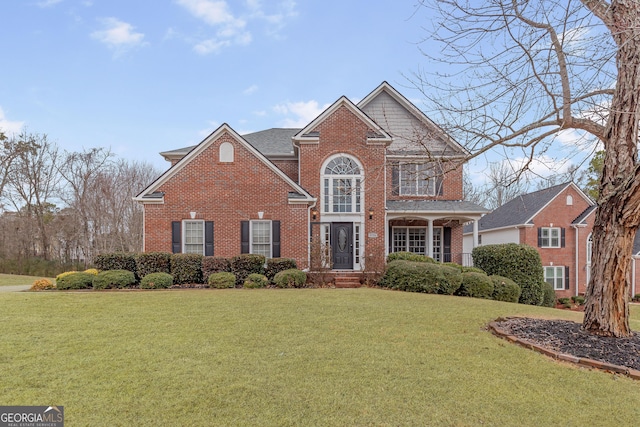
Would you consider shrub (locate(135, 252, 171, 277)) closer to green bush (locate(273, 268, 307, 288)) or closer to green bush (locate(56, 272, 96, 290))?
green bush (locate(56, 272, 96, 290))

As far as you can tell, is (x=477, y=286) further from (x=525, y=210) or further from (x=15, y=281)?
(x=15, y=281)

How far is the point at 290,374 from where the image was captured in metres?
4.36

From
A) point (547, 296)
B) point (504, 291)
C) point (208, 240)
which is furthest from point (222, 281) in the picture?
point (547, 296)

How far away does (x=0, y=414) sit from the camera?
135 inches

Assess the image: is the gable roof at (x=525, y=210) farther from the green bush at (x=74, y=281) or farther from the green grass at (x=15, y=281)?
the green grass at (x=15, y=281)

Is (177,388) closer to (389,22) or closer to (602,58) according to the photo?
(389,22)

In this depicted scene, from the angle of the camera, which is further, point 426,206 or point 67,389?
point 426,206

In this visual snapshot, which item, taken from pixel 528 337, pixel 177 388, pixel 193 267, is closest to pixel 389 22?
pixel 528 337

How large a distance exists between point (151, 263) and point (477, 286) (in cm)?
1173

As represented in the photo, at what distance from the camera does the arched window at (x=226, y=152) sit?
14623mm

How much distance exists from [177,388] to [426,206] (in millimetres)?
15333

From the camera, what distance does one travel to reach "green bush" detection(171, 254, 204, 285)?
42.8 feet

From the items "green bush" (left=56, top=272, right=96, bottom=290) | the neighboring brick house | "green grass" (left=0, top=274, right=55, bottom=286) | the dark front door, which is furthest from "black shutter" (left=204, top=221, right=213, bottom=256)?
"green grass" (left=0, top=274, right=55, bottom=286)

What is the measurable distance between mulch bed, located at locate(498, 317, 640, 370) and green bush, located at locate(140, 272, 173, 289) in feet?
33.7
